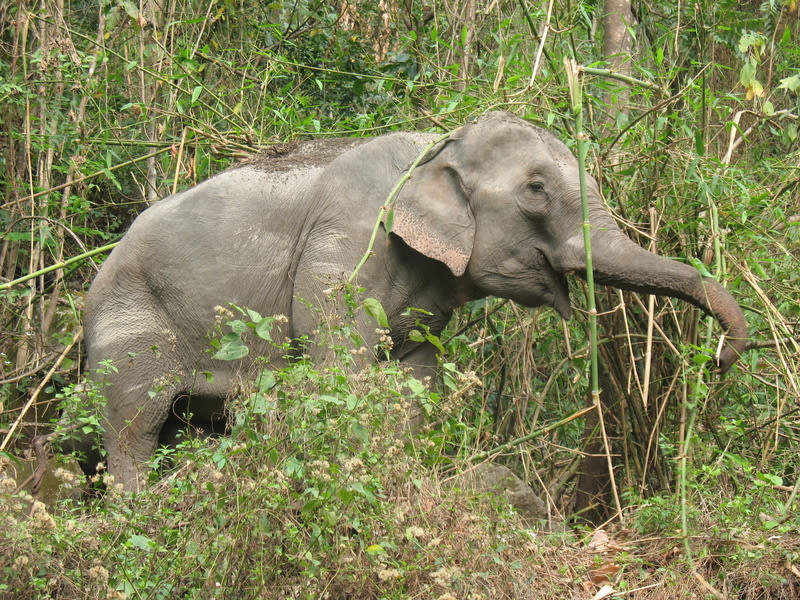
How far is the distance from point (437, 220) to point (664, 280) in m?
0.91

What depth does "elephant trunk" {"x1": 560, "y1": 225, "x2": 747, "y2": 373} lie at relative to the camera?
4570 mm

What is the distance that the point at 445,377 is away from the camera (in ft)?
14.0

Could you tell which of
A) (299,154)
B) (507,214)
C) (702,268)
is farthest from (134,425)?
(702,268)

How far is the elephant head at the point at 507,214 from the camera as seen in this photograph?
4.89 m

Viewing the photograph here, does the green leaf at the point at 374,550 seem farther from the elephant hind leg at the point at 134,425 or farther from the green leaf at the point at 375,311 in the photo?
the elephant hind leg at the point at 134,425

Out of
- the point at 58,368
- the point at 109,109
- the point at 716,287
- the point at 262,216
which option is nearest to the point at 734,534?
the point at 716,287

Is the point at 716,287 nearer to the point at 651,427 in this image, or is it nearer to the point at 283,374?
the point at 651,427

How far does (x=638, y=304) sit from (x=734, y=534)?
139 centimetres

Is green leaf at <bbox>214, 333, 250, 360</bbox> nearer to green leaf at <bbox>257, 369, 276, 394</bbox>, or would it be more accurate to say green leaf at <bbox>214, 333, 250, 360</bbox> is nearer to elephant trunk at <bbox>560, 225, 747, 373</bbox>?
green leaf at <bbox>257, 369, 276, 394</bbox>

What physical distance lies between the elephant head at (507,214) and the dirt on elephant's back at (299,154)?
489 mm

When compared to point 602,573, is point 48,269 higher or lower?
higher

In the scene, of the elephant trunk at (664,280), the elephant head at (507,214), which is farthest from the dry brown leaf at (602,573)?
the elephant head at (507,214)

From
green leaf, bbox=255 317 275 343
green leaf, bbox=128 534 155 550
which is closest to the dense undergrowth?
green leaf, bbox=128 534 155 550

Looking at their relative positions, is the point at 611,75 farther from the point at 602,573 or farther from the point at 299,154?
the point at 602,573
